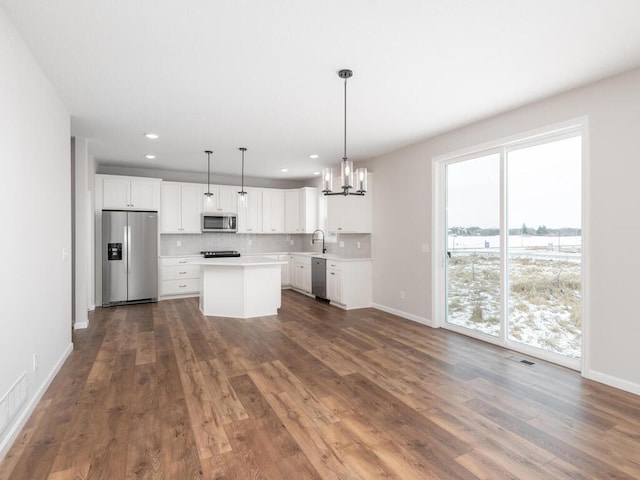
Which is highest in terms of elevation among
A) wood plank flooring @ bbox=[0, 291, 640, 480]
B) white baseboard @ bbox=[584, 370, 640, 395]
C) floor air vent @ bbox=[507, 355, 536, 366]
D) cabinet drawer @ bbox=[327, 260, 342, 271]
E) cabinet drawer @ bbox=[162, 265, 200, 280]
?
cabinet drawer @ bbox=[327, 260, 342, 271]

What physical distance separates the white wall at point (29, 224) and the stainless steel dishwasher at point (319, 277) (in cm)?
410

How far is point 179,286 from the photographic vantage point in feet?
23.0

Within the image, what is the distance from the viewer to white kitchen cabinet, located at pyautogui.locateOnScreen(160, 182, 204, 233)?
7.07m

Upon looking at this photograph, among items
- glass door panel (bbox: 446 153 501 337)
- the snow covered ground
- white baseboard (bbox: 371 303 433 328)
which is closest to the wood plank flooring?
the snow covered ground

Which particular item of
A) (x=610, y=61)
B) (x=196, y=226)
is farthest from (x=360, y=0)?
(x=196, y=226)

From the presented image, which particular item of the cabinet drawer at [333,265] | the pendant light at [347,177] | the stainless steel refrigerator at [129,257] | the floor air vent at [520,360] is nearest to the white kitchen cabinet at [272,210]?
the cabinet drawer at [333,265]

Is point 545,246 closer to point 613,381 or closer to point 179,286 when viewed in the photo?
point 613,381

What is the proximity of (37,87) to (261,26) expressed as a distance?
1952 mm

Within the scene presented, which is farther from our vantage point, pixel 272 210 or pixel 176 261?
pixel 272 210

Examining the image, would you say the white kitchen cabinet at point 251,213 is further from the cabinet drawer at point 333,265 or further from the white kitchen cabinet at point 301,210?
the cabinet drawer at point 333,265

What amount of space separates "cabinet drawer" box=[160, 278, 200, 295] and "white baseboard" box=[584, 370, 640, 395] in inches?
254

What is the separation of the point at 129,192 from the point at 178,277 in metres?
1.88

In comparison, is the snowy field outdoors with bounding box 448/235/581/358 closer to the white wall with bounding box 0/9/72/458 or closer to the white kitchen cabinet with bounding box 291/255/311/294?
the white kitchen cabinet with bounding box 291/255/311/294

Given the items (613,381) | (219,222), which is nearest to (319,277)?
(219,222)
